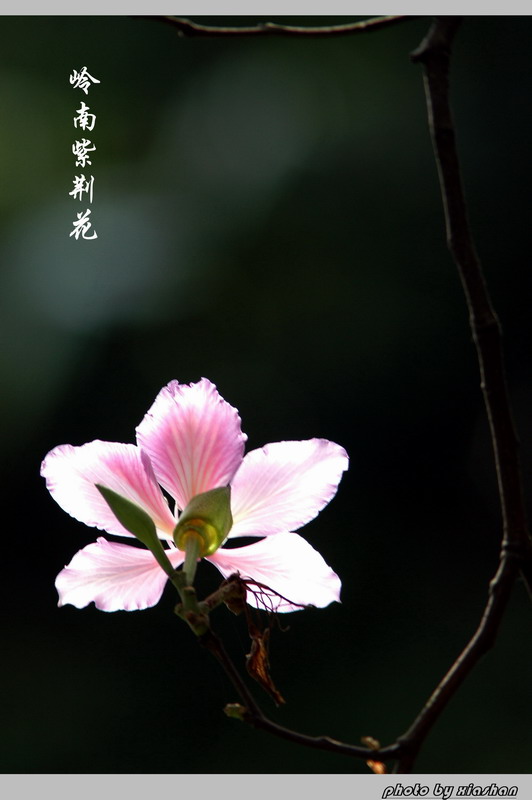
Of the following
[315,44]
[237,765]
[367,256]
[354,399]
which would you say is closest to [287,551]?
[237,765]

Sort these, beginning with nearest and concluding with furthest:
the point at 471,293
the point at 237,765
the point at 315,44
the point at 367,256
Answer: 1. the point at 471,293
2. the point at 237,765
3. the point at 367,256
4. the point at 315,44

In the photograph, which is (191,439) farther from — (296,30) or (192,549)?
(296,30)

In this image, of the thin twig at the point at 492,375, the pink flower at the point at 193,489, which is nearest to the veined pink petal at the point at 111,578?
the pink flower at the point at 193,489

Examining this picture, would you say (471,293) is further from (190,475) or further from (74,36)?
(74,36)

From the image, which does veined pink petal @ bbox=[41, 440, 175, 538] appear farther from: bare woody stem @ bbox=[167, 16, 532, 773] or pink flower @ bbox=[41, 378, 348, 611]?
bare woody stem @ bbox=[167, 16, 532, 773]

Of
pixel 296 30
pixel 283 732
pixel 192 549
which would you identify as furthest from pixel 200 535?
pixel 296 30

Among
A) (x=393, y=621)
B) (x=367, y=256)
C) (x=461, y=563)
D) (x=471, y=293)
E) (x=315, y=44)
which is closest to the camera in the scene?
(x=471, y=293)

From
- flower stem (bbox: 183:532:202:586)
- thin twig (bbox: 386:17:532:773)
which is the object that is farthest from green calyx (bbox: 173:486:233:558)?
thin twig (bbox: 386:17:532:773)
